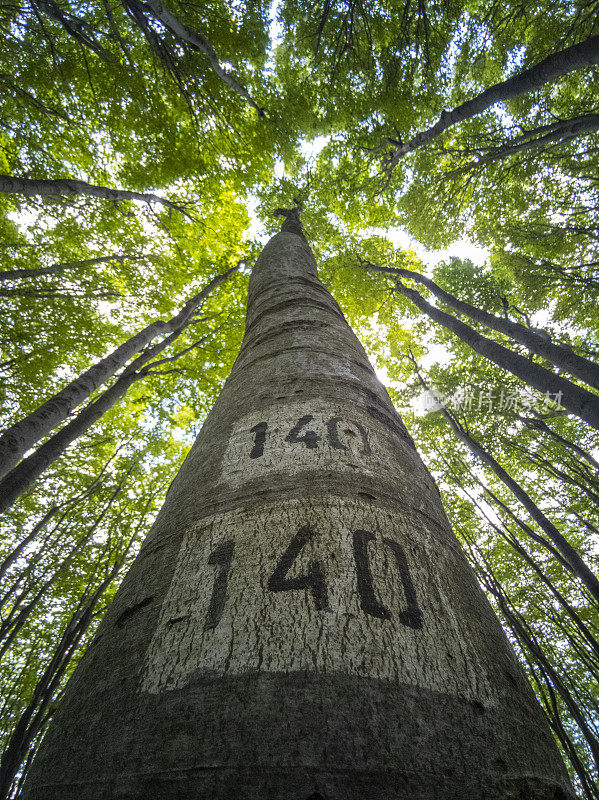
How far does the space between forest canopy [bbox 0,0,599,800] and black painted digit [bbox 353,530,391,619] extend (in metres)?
3.79

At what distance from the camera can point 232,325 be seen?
26.8 ft

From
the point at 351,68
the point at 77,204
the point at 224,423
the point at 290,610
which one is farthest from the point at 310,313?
the point at 77,204

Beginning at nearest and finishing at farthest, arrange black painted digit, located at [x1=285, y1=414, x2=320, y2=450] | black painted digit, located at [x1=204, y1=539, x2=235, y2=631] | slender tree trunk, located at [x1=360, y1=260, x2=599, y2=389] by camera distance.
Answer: black painted digit, located at [x1=204, y1=539, x2=235, y2=631], black painted digit, located at [x1=285, y1=414, x2=320, y2=450], slender tree trunk, located at [x1=360, y1=260, x2=599, y2=389]

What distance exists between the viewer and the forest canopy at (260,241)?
5008mm

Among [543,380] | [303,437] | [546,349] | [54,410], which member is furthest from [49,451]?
[546,349]

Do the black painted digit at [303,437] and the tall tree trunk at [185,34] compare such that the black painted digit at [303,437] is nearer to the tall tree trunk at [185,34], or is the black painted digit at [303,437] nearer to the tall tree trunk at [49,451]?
the tall tree trunk at [49,451]

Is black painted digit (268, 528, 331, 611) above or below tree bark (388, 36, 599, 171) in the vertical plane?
below

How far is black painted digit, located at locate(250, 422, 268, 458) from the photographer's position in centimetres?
103

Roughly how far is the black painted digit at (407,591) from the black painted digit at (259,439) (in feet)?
1.45

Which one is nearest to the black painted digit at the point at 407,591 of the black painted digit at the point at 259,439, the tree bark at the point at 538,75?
the black painted digit at the point at 259,439

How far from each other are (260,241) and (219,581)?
9.72 m

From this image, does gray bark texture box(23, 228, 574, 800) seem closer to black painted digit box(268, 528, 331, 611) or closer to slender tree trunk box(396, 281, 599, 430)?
black painted digit box(268, 528, 331, 611)

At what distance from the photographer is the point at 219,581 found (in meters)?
0.69

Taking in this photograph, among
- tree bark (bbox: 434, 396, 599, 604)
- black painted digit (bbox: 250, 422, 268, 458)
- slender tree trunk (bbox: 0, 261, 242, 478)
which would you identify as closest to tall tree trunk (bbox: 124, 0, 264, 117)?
slender tree trunk (bbox: 0, 261, 242, 478)
